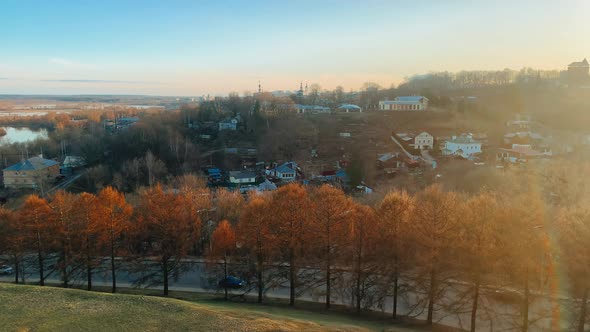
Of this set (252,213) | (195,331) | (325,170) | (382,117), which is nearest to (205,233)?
(252,213)

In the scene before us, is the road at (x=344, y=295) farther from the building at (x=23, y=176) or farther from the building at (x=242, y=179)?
the building at (x=23, y=176)

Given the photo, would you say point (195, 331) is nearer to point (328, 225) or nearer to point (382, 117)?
point (328, 225)

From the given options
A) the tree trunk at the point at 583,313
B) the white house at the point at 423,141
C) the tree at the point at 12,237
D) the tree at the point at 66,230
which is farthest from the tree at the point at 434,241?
the white house at the point at 423,141

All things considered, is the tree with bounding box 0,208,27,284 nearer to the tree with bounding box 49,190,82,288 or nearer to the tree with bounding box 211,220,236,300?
the tree with bounding box 49,190,82,288

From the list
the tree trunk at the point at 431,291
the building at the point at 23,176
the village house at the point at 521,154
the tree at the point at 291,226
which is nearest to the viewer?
the tree trunk at the point at 431,291

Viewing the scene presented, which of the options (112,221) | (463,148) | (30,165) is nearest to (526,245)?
(112,221)

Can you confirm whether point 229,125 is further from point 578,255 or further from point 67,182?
point 578,255

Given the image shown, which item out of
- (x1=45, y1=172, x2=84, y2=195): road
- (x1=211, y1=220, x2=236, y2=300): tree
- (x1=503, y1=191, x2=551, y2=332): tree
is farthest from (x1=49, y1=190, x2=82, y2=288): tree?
(x1=45, y1=172, x2=84, y2=195): road
